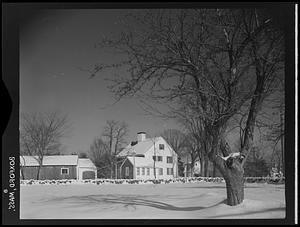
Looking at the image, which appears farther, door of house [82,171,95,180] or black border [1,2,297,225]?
door of house [82,171,95,180]

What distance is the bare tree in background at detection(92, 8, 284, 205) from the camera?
382 cm

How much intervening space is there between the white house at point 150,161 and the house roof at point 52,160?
41 centimetres

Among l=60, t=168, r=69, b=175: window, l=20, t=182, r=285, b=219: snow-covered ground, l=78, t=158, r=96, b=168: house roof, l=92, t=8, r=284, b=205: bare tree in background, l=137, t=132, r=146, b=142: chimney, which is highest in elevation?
l=92, t=8, r=284, b=205: bare tree in background

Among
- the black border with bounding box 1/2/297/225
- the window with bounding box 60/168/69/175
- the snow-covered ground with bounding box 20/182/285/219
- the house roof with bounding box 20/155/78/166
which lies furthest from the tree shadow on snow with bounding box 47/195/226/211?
the house roof with bounding box 20/155/78/166

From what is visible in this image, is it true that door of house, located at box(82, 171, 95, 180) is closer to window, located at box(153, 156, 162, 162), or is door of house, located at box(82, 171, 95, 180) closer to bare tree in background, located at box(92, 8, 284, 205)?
window, located at box(153, 156, 162, 162)

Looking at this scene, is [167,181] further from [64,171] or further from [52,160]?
[52,160]

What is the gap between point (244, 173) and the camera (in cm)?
386

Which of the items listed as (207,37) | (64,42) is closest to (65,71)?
(64,42)

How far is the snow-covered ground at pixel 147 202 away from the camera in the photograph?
150 inches

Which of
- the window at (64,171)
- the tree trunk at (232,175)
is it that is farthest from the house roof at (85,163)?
the tree trunk at (232,175)

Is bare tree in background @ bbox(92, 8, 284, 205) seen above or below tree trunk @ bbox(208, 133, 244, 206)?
above

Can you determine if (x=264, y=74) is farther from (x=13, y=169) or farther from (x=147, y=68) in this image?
(x=13, y=169)

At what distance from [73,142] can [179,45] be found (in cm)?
122

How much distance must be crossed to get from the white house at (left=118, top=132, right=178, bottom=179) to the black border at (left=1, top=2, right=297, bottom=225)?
38cm
